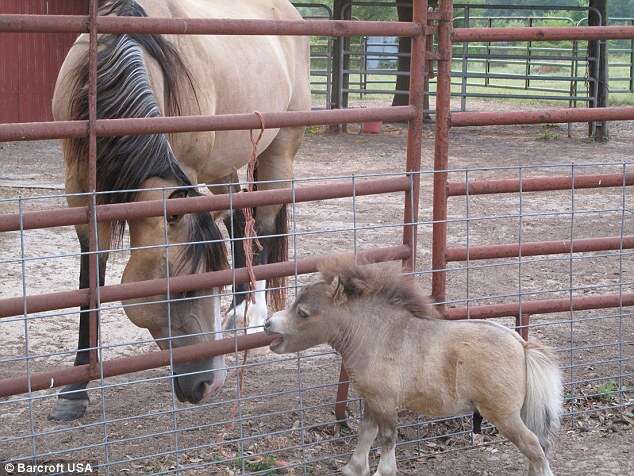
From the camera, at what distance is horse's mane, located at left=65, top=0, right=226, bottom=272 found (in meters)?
3.30

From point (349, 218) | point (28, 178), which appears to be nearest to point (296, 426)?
point (349, 218)

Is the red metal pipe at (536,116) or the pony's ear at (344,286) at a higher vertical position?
the red metal pipe at (536,116)

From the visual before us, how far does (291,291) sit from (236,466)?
2.49 m

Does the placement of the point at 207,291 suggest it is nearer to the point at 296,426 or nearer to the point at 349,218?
the point at 296,426

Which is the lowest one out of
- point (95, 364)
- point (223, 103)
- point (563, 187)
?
point (95, 364)

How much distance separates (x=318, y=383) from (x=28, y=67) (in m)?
10.4

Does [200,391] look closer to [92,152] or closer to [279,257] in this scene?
[92,152]

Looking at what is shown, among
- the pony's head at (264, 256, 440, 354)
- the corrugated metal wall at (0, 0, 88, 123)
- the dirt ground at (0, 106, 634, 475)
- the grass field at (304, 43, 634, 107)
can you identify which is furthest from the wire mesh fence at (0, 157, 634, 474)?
the grass field at (304, 43, 634, 107)

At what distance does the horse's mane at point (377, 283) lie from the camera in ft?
9.74

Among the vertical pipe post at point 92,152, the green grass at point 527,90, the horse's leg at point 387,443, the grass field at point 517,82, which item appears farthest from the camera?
the green grass at point 527,90

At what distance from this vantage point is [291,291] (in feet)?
18.7

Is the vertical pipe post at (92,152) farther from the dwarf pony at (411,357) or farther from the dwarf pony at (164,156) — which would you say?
the dwarf pony at (411,357)

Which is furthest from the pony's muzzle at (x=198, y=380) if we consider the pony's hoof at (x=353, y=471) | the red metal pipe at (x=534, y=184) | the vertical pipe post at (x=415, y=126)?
the red metal pipe at (x=534, y=184)

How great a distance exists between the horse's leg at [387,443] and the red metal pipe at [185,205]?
2.73 feet
